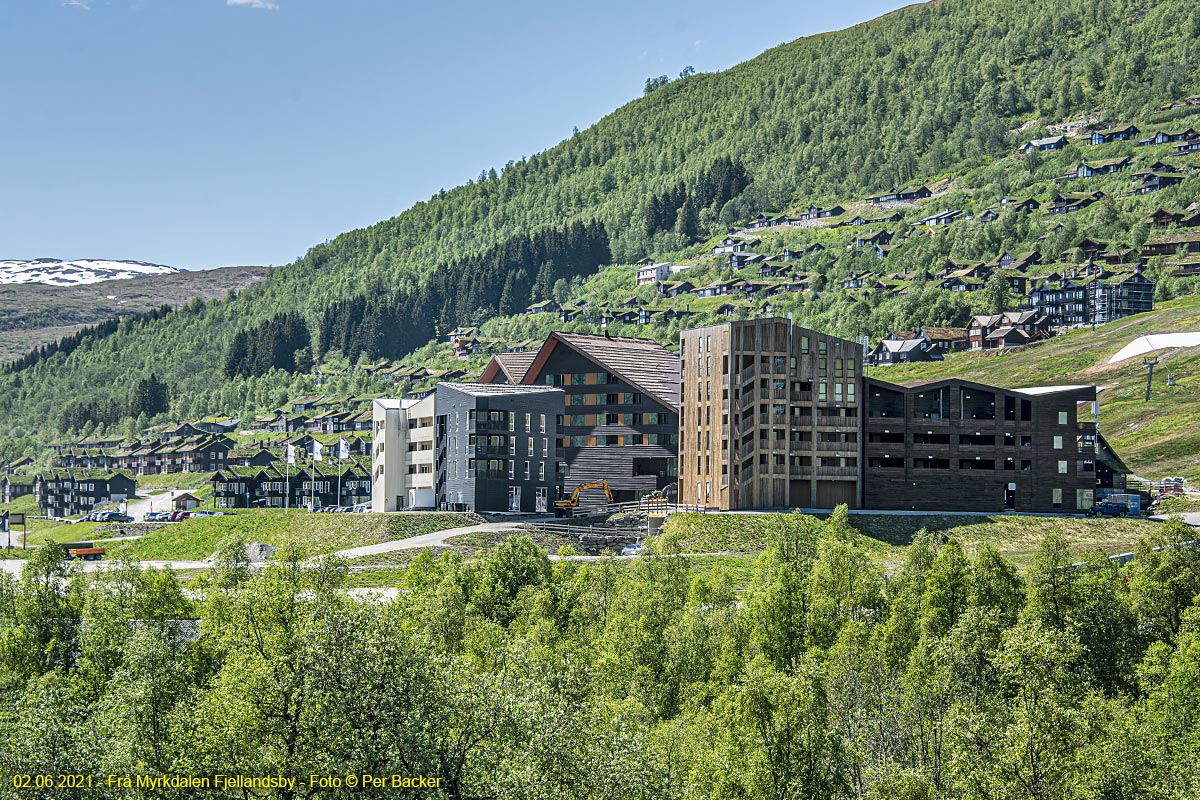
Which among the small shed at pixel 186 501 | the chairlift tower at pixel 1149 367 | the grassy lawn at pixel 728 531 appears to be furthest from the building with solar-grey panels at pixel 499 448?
the small shed at pixel 186 501

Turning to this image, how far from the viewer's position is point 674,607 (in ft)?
226

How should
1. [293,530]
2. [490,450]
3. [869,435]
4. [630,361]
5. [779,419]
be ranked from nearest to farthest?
[779,419] < [869,435] < [293,530] < [490,450] < [630,361]

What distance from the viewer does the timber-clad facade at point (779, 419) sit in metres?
101

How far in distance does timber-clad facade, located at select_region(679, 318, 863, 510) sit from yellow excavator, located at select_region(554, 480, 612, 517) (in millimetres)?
11585

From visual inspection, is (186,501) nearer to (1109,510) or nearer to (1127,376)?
(1127,376)

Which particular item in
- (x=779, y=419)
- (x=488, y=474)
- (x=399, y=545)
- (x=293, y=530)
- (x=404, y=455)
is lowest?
(x=399, y=545)

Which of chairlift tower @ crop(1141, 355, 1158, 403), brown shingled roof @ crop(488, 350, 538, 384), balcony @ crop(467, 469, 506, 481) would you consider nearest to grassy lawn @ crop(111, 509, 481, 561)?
balcony @ crop(467, 469, 506, 481)

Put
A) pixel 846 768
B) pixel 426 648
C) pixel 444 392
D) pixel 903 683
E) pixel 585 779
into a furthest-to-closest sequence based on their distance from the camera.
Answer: pixel 444 392
pixel 903 683
pixel 846 768
pixel 426 648
pixel 585 779

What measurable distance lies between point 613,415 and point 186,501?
92272mm

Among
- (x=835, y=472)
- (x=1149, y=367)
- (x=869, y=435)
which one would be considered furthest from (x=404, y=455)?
(x=1149, y=367)

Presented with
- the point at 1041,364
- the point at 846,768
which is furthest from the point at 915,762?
the point at 1041,364

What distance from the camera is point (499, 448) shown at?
10944 centimetres

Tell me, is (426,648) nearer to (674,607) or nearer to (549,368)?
(674,607)

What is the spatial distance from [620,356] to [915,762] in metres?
78.1
